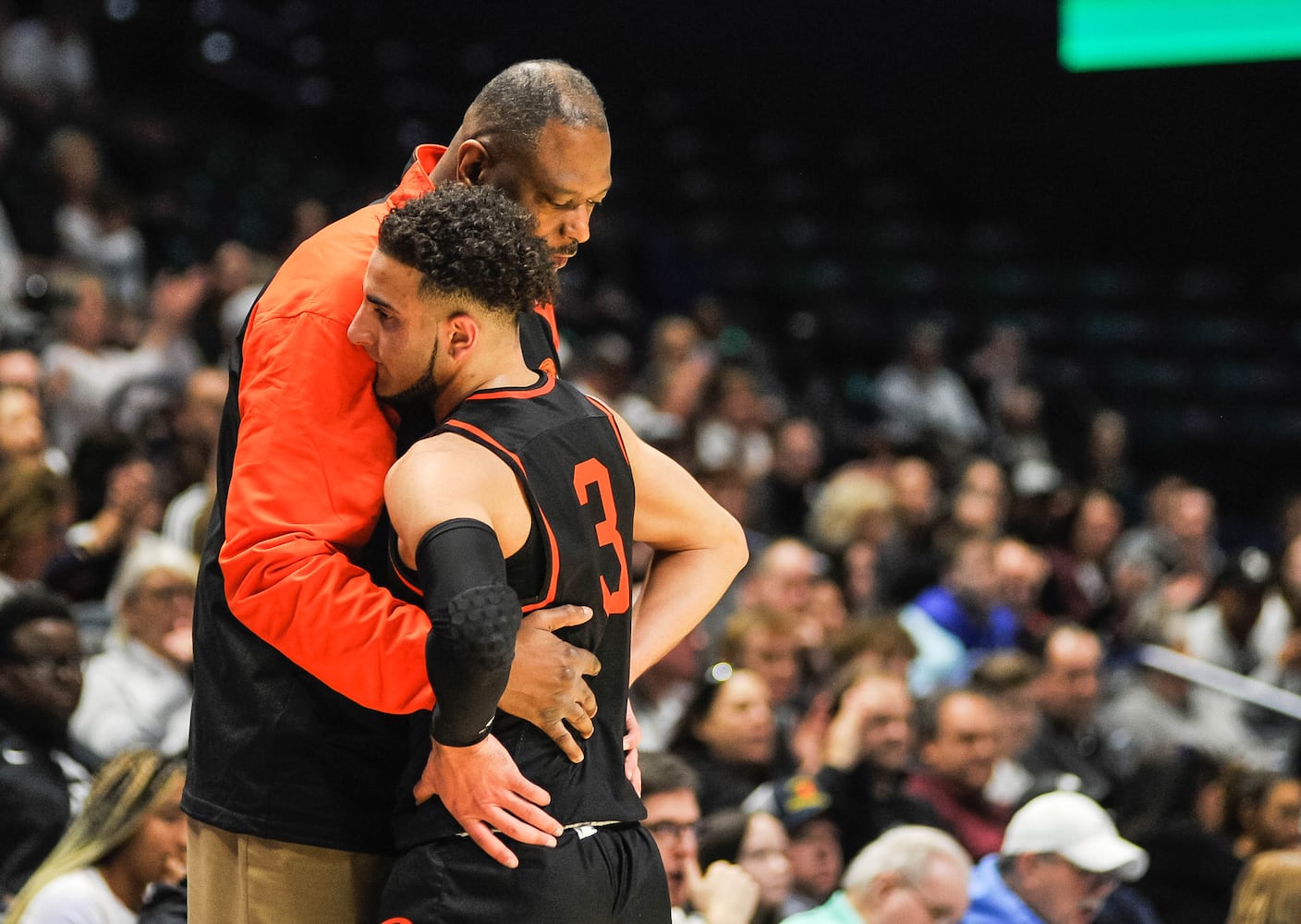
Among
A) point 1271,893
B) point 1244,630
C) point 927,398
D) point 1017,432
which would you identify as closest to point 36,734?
point 1271,893

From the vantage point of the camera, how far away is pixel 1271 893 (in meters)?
4.15

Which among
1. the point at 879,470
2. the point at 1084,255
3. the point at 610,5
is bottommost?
the point at 879,470

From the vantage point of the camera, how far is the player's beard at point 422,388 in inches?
81.4

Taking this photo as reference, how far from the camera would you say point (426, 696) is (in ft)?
6.56

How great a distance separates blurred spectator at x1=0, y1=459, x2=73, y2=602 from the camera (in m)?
4.99

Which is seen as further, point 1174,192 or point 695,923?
point 1174,192

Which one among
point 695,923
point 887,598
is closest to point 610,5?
point 887,598

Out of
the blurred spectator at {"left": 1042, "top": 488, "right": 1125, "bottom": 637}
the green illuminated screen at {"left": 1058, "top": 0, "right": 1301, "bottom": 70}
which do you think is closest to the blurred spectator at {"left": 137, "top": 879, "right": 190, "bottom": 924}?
the blurred spectator at {"left": 1042, "top": 488, "right": 1125, "bottom": 637}

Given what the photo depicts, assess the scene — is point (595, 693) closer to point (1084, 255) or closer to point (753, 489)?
point (753, 489)

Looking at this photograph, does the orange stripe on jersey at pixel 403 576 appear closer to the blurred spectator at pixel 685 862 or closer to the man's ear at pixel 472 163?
the man's ear at pixel 472 163

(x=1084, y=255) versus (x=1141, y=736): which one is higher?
(x=1084, y=255)

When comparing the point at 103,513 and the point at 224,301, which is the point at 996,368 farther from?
the point at 103,513

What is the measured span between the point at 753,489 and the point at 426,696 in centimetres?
623

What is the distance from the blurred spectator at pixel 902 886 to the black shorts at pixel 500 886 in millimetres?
1838
